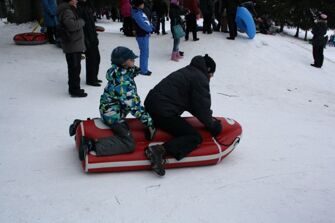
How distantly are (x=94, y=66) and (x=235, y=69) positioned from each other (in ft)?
13.4

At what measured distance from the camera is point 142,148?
4273 mm

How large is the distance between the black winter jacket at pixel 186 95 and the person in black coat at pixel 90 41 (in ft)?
10.5

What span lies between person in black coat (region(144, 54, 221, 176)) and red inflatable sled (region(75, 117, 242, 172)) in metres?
0.14

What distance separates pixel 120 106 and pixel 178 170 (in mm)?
1000

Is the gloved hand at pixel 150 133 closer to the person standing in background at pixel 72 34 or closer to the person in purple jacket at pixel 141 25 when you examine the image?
the person standing in background at pixel 72 34

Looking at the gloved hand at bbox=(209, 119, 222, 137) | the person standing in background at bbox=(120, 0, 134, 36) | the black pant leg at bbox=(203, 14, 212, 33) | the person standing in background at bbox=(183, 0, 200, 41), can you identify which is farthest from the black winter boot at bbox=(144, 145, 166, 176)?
the person standing in background at bbox=(120, 0, 134, 36)

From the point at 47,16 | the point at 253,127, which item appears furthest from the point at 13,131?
the point at 47,16

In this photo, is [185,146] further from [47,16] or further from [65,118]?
[47,16]

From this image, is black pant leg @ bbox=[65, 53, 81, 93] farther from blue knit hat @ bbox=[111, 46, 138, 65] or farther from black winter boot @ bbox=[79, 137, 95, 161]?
black winter boot @ bbox=[79, 137, 95, 161]

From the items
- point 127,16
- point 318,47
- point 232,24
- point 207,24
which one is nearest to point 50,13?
point 127,16

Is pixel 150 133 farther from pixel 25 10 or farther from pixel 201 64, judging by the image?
pixel 25 10

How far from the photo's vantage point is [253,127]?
6195 millimetres

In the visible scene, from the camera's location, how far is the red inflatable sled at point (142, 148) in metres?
4.11

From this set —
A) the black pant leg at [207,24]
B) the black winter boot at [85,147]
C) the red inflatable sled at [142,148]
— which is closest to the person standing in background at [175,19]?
the black pant leg at [207,24]
